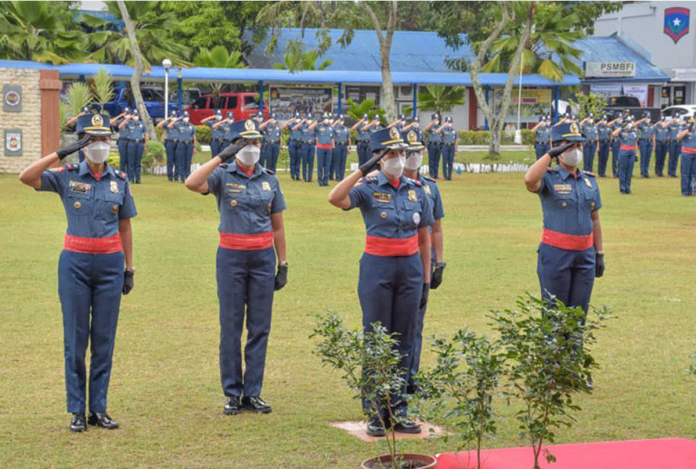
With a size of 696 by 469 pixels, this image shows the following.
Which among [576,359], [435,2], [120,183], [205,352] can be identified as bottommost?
[205,352]

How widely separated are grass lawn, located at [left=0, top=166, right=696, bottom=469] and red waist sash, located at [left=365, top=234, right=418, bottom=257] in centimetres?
54

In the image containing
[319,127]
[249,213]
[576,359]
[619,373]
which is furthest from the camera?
[319,127]

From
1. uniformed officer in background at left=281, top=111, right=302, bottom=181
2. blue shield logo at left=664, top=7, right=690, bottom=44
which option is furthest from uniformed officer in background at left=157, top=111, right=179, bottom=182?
blue shield logo at left=664, top=7, right=690, bottom=44

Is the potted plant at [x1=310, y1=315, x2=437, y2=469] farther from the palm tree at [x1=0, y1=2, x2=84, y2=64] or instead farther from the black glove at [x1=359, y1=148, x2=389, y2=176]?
the palm tree at [x1=0, y1=2, x2=84, y2=64]

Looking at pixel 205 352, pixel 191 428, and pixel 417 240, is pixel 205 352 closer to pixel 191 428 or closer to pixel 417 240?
pixel 191 428

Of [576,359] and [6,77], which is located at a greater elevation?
[6,77]

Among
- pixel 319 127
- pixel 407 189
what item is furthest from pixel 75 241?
pixel 319 127

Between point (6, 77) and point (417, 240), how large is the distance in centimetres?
2492

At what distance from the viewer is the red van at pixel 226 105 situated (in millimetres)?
44656

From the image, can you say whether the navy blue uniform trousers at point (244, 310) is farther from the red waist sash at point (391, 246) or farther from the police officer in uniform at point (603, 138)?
the police officer in uniform at point (603, 138)

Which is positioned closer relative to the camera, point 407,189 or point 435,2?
point 407,189

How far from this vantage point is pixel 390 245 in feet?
24.3

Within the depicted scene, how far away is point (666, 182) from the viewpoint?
104 feet

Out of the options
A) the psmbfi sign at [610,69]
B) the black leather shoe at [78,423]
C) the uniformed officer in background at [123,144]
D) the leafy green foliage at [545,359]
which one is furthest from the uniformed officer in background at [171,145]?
the psmbfi sign at [610,69]
